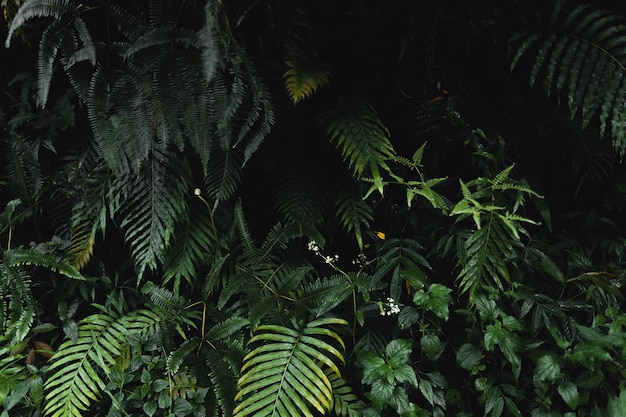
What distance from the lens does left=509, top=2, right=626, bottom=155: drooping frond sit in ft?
5.57

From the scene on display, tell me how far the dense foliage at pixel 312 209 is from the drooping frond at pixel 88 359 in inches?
0.4

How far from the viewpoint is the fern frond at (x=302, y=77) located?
171 cm

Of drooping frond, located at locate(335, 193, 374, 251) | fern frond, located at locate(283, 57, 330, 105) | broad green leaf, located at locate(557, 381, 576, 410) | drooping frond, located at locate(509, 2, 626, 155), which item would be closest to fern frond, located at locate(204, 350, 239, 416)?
drooping frond, located at locate(335, 193, 374, 251)

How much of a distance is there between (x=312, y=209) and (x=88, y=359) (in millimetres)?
1032

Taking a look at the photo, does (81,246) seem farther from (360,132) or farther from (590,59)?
(590,59)

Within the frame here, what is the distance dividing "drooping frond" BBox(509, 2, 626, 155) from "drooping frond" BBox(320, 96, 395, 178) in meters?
0.54

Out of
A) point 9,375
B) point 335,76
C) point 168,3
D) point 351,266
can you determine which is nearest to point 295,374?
point 351,266

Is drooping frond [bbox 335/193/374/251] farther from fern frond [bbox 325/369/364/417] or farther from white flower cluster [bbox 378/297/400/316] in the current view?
fern frond [bbox 325/369/364/417]

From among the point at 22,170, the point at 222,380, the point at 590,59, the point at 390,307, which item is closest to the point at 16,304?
the point at 22,170

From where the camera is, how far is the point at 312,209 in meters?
1.97

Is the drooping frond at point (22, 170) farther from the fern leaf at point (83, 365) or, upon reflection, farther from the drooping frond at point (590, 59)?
the drooping frond at point (590, 59)

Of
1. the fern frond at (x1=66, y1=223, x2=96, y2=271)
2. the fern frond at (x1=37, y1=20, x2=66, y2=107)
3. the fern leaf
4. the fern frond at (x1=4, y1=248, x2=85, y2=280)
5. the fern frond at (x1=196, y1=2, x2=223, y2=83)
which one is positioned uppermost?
the fern frond at (x1=196, y1=2, x2=223, y2=83)

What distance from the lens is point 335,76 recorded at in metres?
2.06

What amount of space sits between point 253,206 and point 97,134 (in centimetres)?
74
